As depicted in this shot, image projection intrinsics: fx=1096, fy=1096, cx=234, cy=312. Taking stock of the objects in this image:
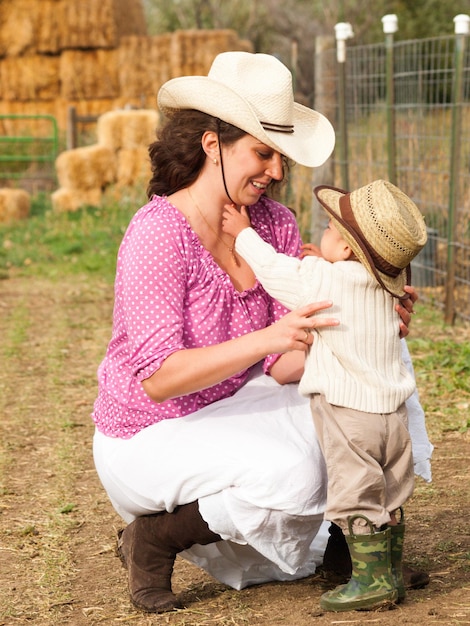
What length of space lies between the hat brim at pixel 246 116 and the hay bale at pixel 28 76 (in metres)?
17.8

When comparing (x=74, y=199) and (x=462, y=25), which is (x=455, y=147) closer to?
(x=462, y=25)

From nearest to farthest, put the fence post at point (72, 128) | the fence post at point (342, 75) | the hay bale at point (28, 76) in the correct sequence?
the fence post at point (342, 75) → the fence post at point (72, 128) → the hay bale at point (28, 76)

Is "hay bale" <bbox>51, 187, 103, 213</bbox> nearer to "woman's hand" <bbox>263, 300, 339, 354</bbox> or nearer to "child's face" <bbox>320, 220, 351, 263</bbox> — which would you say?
"child's face" <bbox>320, 220, 351, 263</bbox>

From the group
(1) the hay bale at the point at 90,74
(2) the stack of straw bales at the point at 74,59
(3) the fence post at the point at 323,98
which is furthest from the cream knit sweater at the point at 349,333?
(1) the hay bale at the point at 90,74

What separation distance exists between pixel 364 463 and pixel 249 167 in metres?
0.99

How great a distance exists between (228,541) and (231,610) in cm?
21

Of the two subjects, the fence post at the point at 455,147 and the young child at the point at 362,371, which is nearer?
the young child at the point at 362,371

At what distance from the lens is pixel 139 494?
332 cm

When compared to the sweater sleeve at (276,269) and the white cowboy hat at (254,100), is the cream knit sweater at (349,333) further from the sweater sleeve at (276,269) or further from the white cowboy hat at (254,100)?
the white cowboy hat at (254,100)

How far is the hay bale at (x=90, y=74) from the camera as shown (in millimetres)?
20406

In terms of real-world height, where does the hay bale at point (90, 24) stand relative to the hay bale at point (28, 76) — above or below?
above

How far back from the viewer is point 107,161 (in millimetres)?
14711

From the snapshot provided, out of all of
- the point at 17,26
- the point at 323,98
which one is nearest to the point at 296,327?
the point at 323,98

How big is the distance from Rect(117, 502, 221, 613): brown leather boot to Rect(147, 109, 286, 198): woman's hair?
3.48 feet
